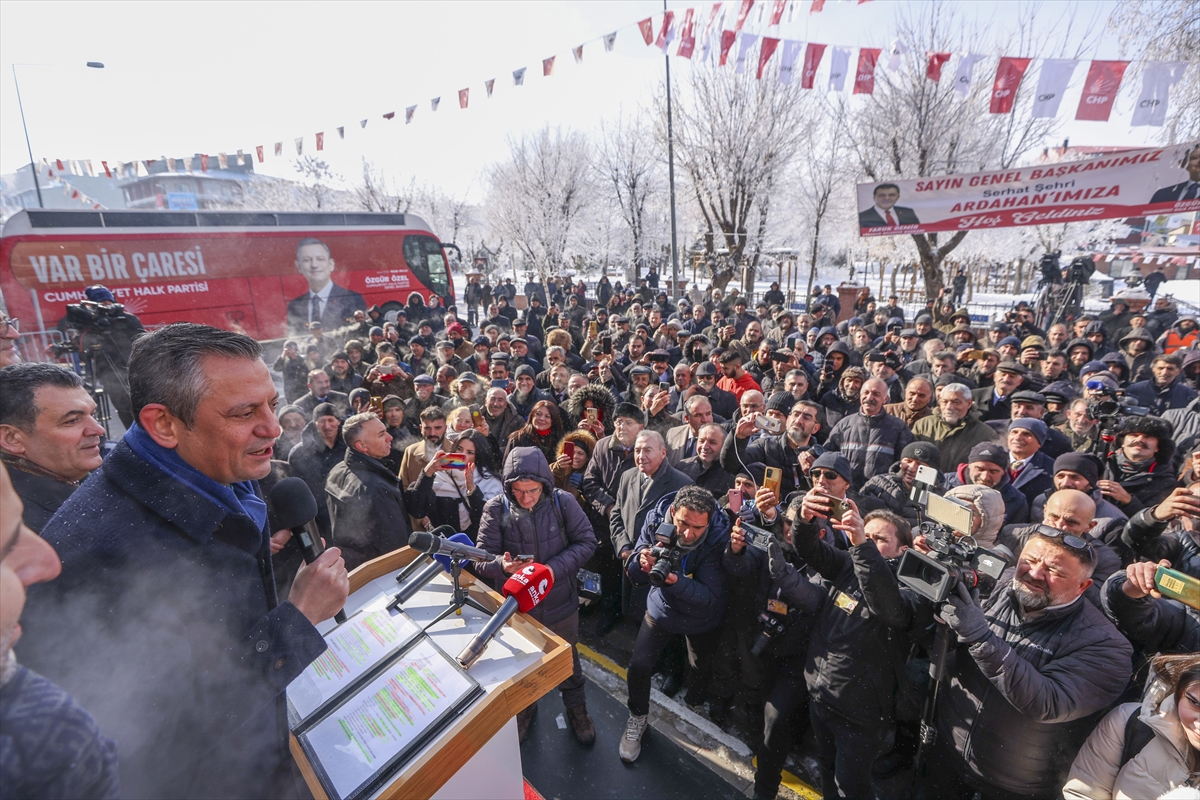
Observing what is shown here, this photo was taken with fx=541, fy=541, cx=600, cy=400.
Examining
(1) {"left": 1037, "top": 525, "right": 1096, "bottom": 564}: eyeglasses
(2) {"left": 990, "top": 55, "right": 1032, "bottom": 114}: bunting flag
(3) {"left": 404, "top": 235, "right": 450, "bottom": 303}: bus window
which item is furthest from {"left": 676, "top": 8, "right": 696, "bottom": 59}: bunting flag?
(1) {"left": 1037, "top": 525, "right": 1096, "bottom": 564}: eyeglasses

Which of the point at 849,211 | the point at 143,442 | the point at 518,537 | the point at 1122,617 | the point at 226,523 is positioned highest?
the point at 849,211

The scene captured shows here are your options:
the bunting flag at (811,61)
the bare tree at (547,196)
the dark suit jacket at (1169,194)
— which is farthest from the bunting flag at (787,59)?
the bare tree at (547,196)

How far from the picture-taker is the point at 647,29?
1094 centimetres

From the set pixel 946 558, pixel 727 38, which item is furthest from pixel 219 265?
pixel 946 558

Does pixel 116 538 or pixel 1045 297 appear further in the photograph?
pixel 1045 297

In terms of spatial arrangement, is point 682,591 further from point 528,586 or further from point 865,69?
point 865,69

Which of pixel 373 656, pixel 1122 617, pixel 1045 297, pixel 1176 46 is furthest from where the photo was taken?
pixel 1045 297

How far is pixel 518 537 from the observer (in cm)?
358

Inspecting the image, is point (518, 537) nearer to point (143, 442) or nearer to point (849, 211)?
point (143, 442)

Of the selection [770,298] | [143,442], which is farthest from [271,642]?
[770,298]

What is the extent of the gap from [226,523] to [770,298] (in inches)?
639

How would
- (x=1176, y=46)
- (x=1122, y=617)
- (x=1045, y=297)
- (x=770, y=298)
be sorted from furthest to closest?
(x=770, y=298), (x=1045, y=297), (x=1176, y=46), (x=1122, y=617)

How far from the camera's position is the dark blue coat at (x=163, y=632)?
117 centimetres

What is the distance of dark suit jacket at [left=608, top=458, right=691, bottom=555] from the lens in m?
4.09
